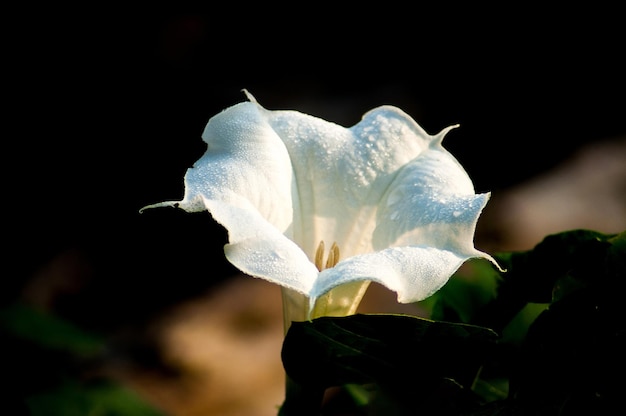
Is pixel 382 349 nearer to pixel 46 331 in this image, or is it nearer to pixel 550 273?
pixel 550 273

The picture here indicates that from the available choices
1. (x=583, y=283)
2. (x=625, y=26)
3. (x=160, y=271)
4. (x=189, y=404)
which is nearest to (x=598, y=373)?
(x=583, y=283)

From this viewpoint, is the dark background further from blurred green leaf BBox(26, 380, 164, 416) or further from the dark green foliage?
the dark green foliage

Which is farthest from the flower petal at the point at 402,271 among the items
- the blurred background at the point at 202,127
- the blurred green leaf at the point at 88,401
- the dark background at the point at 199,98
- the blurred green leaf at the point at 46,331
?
the dark background at the point at 199,98

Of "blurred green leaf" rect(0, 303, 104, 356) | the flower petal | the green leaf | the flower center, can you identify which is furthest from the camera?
"blurred green leaf" rect(0, 303, 104, 356)

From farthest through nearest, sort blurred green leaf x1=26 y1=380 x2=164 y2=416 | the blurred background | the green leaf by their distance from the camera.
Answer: the blurred background < blurred green leaf x1=26 y1=380 x2=164 y2=416 < the green leaf

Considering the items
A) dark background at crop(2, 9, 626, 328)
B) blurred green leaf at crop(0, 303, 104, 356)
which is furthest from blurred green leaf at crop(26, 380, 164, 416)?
dark background at crop(2, 9, 626, 328)
